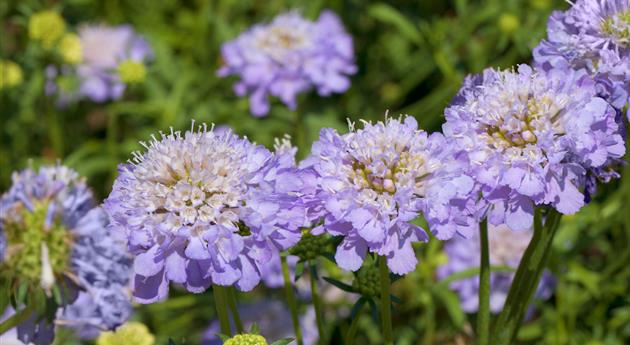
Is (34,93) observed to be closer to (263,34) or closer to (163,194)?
(263,34)

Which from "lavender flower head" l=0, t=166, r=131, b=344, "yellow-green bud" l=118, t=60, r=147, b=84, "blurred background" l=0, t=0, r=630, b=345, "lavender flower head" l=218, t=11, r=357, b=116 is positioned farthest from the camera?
"yellow-green bud" l=118, t=60, r=147, b=84

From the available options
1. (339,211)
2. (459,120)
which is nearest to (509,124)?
(459,120)

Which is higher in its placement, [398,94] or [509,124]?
[398,94]

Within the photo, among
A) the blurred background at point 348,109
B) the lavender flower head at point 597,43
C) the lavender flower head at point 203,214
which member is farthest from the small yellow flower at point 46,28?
the lavender flower head at point 597,43

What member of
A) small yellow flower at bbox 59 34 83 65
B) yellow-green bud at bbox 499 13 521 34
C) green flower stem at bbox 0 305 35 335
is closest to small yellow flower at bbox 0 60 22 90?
small yellow flower at bbox 59 34 83 65

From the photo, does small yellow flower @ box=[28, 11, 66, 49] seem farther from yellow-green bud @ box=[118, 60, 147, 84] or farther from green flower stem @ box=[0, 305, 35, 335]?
green flower stem @ box=[0, 305, 35, 335]

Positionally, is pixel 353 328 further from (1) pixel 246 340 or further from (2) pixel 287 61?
(2) pixel 287 61

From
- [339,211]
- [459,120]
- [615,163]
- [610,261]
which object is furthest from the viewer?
[610,261]

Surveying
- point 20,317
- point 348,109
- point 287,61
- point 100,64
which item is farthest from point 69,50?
point 20,317
